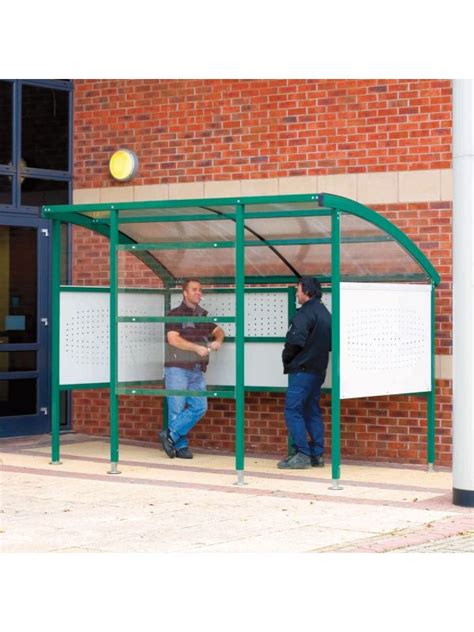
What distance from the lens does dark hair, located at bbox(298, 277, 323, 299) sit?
12.0m

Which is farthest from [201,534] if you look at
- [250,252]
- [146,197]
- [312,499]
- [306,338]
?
[146,197]

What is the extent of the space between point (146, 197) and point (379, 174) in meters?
2.95

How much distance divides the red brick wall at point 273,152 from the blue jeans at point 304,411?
933 mm

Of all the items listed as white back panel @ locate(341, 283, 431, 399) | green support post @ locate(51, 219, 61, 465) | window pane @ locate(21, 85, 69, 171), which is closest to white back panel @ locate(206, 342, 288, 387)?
white back panel @ locate(341, 283, 431, 399)

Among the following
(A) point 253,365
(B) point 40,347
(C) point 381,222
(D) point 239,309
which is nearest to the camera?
(D) point 239,309

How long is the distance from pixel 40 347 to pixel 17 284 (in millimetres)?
756

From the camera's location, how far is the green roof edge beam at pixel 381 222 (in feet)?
35.9

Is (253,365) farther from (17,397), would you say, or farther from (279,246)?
(17,397)

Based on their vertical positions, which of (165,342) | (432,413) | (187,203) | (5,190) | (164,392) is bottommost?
(432,413)

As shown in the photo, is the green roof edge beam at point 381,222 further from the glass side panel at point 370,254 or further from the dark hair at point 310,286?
the dark hair at point 310,286

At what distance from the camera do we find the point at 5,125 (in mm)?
14859

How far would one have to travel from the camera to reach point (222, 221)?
12.1 meters

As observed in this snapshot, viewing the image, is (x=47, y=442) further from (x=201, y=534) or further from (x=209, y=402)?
(x=201, y=534)

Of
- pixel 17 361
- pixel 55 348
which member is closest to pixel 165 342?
pixel 55 348
